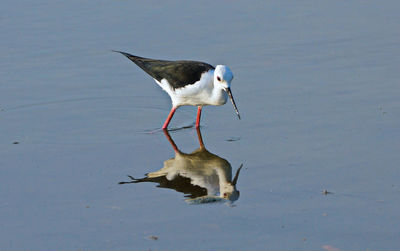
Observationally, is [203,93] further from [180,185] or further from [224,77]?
[180,185]

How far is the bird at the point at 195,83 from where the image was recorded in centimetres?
878

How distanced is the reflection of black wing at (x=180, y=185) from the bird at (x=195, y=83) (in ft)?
4.92

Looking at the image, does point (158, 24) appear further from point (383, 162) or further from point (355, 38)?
point (383, 162)

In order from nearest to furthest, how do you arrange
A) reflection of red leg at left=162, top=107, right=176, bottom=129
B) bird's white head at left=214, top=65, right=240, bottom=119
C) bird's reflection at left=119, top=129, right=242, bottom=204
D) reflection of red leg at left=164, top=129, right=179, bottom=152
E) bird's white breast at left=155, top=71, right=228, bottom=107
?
bird's reflection at left=119, top=129, right=242, bottom=204 < reflection of red leg at left=164, top=129, right=179, bottom=152 < bird's white head at left=214, top=65, right=240, bottom=119 < bird's white breast at left=155, top=71, right=228, bottom=107 < reflection of red leg at left=162, top=107, right=176, bottom=129

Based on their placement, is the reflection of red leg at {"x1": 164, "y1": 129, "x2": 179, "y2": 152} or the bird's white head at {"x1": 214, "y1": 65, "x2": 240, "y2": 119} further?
the bird's white head at {"x1": 214, "y1": 65, "x2": 240, "y2": 119}

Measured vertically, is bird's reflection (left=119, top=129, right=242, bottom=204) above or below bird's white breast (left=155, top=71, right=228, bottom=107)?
below

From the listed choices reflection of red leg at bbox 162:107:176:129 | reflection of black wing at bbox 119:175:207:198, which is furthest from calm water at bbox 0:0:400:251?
reflection of red leg at bbox 162:107:176:129

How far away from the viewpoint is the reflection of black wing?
711 cm

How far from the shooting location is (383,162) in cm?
756

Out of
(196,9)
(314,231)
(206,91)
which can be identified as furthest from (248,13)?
(314,231)

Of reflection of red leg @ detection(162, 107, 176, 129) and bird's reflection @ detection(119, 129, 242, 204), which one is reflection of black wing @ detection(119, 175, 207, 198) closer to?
bird's reflection @ detection(119, 129, 242, 204)

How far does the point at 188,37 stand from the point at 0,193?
5726mm

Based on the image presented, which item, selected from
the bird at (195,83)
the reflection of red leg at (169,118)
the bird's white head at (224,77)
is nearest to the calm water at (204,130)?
the reflection of red leg at (169,118)

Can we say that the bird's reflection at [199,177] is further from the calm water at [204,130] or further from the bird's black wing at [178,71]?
the bird's black wing at [178,71]
